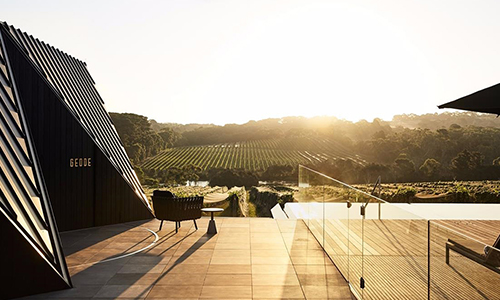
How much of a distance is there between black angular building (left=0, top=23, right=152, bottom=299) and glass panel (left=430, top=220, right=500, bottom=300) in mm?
4248

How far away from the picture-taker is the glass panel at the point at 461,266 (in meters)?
1.84

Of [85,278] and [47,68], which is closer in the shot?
[85,278]

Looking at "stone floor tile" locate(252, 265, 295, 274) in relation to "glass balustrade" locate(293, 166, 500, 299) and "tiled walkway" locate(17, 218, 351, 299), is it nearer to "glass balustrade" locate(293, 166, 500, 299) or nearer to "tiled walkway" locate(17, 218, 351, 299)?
"tiled walkway" locate(17, 218, 351, 299)

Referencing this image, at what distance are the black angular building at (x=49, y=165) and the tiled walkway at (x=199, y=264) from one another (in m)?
0.38

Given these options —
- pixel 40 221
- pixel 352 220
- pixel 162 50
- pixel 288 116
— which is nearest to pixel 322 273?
pixel 352 220

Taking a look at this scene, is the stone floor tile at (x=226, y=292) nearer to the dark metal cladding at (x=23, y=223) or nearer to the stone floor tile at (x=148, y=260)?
the stone floor tile at (x=148, y=260)

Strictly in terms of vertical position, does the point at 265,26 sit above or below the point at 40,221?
above

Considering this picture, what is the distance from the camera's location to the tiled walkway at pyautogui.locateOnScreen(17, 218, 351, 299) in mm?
4906

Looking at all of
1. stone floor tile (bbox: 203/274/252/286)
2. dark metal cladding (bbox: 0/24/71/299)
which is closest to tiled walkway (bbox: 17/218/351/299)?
stone floor tile (bbox: 203/274/252/286)

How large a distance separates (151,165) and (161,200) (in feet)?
142

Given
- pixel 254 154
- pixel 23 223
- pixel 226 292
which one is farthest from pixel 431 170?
pixel 23 223

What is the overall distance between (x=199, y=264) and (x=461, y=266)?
4490 mm

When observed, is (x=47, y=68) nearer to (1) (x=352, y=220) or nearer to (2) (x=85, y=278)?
(2) (x=85, y=278)

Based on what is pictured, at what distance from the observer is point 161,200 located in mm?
8016
